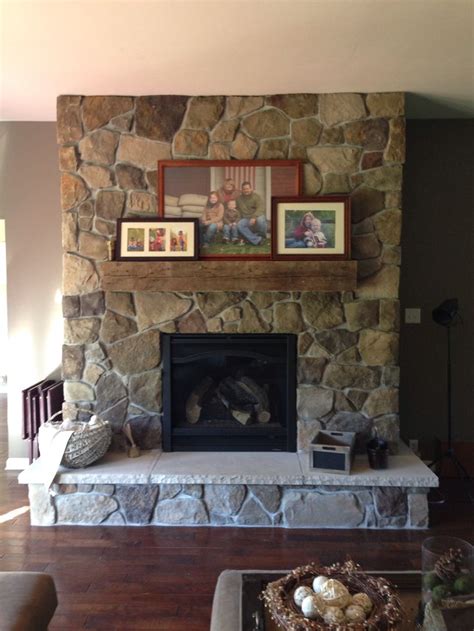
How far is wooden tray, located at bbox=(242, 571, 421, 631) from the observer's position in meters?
1.36

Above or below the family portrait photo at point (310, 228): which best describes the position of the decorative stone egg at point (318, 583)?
below

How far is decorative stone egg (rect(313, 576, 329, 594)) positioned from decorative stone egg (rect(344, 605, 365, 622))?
0.10 metres

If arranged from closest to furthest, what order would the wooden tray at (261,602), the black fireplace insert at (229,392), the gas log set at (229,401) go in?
the wooden tray at (261,602) → the black fireplace insert at (229,392) → the gas log set at (229,401)

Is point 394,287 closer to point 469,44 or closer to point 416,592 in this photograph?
point 469,44

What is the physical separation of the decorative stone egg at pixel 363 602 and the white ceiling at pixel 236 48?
2.12 metres

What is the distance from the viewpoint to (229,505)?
276cm

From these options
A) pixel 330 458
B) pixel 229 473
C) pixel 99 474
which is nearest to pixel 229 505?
pixel 229 473

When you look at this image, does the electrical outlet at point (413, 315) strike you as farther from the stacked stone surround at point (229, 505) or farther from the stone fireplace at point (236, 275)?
the stacked stone surround at point (229, 505)

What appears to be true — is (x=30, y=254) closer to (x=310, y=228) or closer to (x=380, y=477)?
(x=310, y=228)

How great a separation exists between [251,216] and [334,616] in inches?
86.7

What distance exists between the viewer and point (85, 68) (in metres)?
2.63

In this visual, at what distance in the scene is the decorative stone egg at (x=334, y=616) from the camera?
1250 mm

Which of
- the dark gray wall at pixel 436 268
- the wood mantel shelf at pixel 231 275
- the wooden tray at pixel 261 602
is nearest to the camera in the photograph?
the wooden tray at pixel 261 602

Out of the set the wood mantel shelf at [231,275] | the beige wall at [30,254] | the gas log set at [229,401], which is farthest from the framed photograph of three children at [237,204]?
the beige wall at [30,254]
